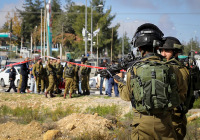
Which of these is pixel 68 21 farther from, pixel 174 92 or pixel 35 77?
pixel 174 92

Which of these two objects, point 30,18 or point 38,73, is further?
point 30,18

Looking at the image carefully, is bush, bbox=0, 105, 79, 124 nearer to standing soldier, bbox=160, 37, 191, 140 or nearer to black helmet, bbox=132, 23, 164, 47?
standing soldier, bbox=160, 37, 191, 140

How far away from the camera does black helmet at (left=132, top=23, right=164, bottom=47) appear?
11.2ft

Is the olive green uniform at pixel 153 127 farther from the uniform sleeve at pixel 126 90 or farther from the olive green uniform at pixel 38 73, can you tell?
Result: the olive green uniform at pixel 38 73

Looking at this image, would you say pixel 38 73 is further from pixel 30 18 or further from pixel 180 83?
pixel 30 18

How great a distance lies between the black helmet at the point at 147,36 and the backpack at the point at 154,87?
0.32 m

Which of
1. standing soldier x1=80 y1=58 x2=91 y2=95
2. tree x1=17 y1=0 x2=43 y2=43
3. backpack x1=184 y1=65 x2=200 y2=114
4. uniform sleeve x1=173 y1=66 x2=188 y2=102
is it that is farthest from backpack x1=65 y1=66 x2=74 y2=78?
tree x1=17 y1=0 x2=43 y2=43

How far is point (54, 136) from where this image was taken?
576 centimetres

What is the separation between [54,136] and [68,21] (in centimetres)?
5654

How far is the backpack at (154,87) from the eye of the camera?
9.99 ft

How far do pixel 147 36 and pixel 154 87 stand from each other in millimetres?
715

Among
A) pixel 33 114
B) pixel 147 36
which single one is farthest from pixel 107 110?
pixel 147 36

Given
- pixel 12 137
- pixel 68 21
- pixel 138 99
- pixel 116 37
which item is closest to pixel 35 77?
pixel 12 137

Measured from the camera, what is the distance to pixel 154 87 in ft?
9.96
